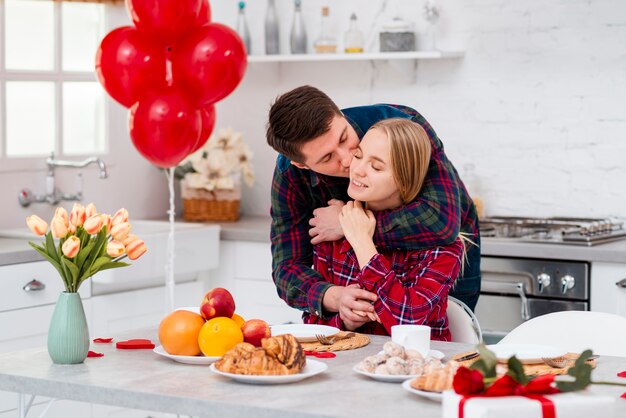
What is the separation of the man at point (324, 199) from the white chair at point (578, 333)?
286 mm

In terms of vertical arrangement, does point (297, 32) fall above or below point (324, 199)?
above

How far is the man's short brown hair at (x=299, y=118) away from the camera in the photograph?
7.43ft

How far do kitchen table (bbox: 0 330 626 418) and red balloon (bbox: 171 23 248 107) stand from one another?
1432 millimetres

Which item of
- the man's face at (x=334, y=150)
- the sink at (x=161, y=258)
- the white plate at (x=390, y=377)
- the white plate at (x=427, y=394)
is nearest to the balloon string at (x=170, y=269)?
the sink at (x=161, y=258)

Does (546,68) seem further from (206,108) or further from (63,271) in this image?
(63,271)

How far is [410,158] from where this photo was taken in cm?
224

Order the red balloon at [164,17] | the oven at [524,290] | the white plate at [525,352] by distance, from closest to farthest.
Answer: the white plate at [525,352] < the red balloon at [164,17] < the oven at [524,290]

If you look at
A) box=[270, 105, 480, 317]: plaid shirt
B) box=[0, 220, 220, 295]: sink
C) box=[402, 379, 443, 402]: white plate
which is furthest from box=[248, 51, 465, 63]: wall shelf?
box=[402, 379, 443, 402]: white plate

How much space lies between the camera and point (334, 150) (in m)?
2.30

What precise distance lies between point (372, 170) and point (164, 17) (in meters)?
1.20

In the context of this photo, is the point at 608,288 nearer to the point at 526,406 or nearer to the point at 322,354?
the point at 322,354

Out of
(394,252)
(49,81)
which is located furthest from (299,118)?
(49,81)

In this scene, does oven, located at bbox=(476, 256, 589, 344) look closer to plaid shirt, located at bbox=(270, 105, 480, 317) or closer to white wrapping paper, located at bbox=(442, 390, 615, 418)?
plaid shirt, located at bbox=(270, 105, 480, 317)

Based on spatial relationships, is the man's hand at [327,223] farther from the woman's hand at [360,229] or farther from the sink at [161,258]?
the sink at [161,258]
